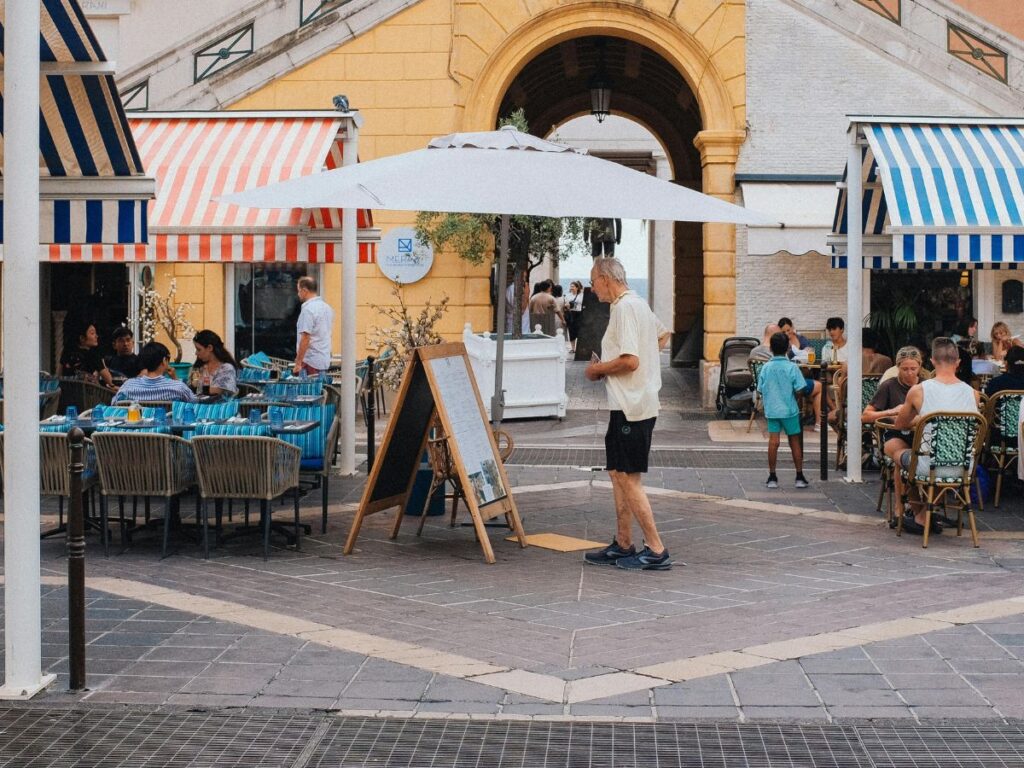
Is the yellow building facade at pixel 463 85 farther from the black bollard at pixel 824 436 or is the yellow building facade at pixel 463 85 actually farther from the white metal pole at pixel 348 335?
the black bollard at pixel 824 436

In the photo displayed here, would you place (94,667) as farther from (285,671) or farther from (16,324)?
(16,324)

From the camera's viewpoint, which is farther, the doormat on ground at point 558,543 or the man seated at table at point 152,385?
the man seated at table at point 152,385

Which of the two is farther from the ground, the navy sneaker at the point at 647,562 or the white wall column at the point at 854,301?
the white wall column at the point at 854,301

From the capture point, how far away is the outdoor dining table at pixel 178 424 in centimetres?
906

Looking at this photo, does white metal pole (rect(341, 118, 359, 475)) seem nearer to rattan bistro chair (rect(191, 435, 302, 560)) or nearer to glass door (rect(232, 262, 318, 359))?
rattan bistro chair (rect(191, 435, 302, 560))

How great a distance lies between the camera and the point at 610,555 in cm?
873

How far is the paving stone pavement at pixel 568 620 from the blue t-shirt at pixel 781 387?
1036 millimetres

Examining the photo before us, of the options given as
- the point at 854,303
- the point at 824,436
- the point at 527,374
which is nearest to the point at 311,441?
the point at 824,436

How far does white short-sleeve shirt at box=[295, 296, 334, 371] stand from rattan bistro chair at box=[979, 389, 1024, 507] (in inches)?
234

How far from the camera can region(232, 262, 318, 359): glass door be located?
1858cm

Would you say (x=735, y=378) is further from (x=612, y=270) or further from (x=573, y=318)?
(x=573, y=318)

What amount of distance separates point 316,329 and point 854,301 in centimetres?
497

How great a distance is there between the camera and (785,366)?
11539 mm

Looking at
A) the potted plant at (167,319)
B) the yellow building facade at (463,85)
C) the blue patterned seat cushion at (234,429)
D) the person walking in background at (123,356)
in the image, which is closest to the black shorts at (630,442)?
the blue patterned seat cushion at (234,429)
